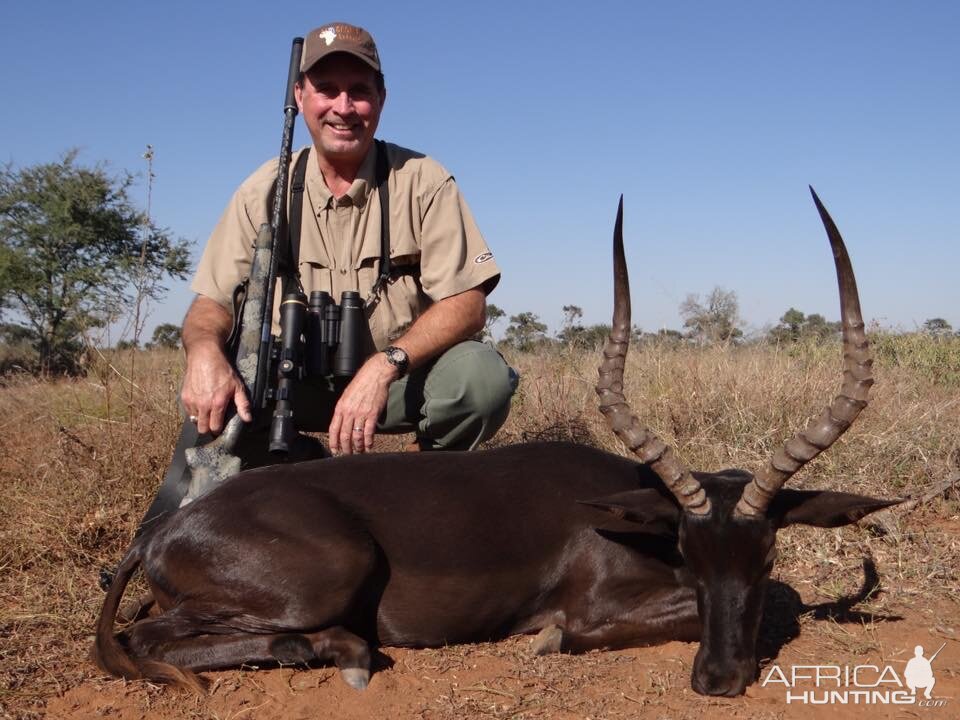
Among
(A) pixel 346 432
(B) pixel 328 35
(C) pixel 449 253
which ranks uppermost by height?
(B) pixel 328 35

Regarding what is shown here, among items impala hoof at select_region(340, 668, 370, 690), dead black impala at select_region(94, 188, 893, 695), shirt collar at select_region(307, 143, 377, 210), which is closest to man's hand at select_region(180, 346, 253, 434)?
dead black impala at select_region(94, 188, 893, 695)

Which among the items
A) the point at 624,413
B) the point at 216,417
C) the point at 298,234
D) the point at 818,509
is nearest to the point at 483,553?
the point at 624,413

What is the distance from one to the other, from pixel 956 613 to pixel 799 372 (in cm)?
368

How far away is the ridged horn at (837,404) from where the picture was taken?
3.23 metres

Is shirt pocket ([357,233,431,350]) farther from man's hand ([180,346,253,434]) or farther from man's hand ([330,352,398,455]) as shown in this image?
man's hand ([180,346,253,434])

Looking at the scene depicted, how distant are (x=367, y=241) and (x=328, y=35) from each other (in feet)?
3.78

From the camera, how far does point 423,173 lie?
17.4 ft

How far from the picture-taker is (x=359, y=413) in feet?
14.5

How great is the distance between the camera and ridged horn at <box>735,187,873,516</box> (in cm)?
323

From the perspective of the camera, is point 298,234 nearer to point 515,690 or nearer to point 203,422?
point 203,422

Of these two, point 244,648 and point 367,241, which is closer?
point 244,648

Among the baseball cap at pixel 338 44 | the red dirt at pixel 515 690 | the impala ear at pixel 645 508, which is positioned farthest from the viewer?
the baseball cap at pixel 338 44

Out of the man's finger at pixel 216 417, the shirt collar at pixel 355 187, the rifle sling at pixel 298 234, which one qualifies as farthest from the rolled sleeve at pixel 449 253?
the man's finger at pixel 216 417

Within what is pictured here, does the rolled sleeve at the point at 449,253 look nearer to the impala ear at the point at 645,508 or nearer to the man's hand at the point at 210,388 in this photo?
the man's hand at the point at 210,388
